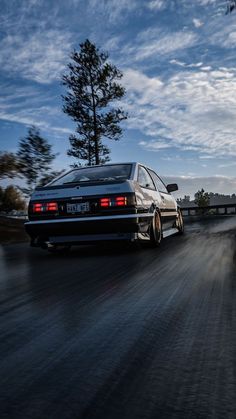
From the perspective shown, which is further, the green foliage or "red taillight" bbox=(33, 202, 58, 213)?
the green foliage

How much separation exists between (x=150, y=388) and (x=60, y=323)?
108cm

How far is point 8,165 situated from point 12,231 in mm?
2168

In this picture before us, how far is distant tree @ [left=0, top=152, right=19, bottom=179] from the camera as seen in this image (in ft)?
46.8

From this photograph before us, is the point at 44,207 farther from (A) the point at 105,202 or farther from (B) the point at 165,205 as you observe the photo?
(B) the point at 165,205

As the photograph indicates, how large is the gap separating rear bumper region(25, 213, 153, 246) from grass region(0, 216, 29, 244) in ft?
18.9

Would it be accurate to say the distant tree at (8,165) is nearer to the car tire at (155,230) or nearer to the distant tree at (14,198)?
the distant tree at (14,198)

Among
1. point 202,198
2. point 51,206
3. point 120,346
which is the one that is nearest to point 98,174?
point 51,206

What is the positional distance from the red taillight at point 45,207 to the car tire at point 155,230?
157cm

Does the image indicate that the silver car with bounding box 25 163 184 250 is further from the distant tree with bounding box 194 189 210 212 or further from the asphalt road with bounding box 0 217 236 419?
the distant tree with bounding box 194 189 210 212

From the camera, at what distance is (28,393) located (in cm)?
148

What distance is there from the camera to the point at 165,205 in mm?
8469

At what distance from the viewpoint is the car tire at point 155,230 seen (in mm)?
6992

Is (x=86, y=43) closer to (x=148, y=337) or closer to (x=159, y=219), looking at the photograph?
(x=159, y=219)

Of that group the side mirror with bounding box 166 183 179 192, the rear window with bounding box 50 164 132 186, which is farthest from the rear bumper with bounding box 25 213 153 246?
the side mirror with bounding box 166 183 179 192
